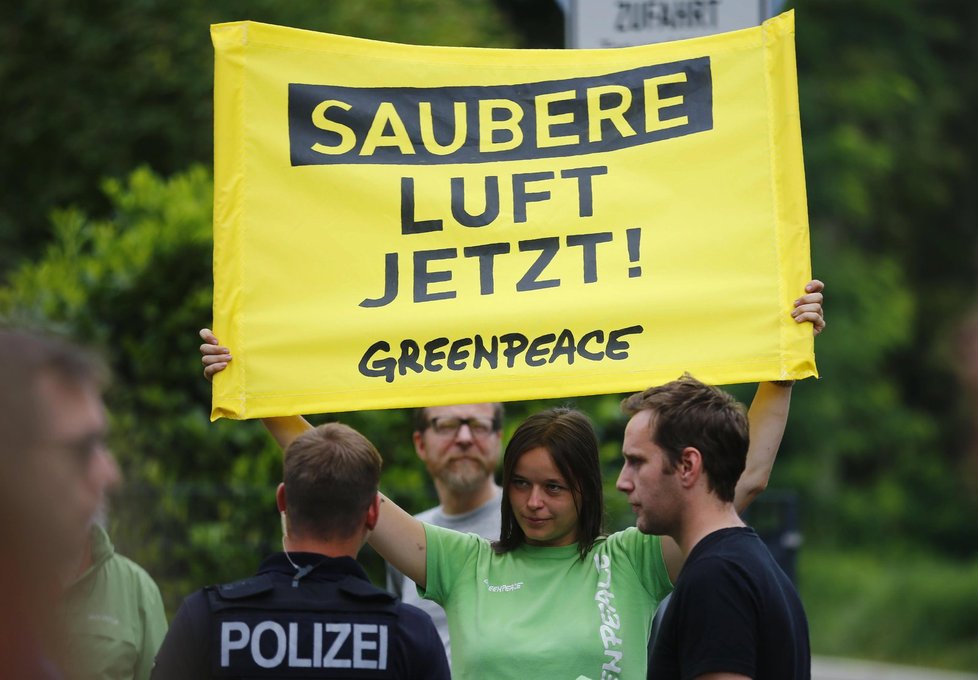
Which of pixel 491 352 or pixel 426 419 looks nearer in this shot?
pixel 491 352

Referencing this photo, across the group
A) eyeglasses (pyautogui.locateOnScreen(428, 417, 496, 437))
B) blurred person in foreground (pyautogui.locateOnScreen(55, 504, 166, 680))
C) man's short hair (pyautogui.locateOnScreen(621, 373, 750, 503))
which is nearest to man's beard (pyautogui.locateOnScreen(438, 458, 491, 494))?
eyeglasses (pyautogui.locateOnScreen(428, 417, 496, 437))

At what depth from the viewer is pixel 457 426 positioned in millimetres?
5070

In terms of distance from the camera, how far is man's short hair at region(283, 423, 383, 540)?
3.36 m

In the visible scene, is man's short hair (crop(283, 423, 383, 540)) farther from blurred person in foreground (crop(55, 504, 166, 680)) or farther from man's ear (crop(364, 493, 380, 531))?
blurred person in foreground (crop(55, 504, 166, 680))

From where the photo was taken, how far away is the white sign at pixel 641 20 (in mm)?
4922

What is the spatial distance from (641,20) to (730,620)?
2453mm

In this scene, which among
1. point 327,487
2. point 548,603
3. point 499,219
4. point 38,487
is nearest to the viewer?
point 38,487

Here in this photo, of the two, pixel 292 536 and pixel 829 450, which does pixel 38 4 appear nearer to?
pixel 292 536

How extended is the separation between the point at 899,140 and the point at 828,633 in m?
7.87

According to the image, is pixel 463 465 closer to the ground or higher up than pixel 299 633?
higher up

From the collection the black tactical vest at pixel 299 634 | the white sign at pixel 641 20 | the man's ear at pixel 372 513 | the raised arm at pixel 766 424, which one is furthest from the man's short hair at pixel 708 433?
the white sign at pixel 641 20

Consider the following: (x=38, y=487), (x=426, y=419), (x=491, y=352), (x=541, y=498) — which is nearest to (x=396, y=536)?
(x=541, y=498)

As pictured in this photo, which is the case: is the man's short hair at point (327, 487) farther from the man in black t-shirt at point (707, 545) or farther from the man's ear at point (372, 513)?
the man in black t-shirt at point (707, 545)

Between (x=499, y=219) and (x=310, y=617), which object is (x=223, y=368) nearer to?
(x=499, y=219)
